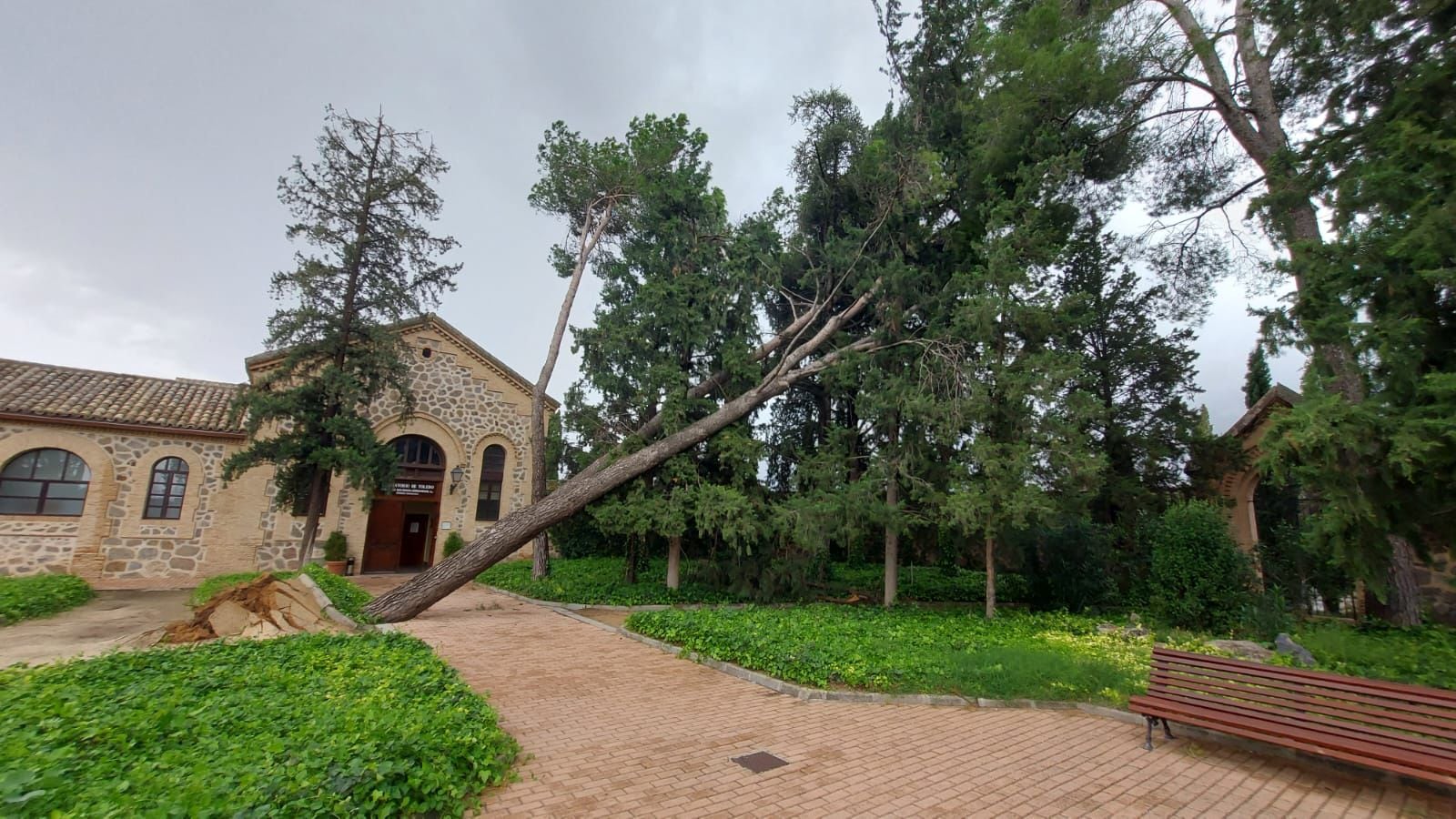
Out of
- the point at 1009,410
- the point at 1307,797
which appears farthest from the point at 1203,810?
the point at 1009,410

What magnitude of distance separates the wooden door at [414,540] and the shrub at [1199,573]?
20659 mm

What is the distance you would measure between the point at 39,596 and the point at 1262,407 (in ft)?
85.1

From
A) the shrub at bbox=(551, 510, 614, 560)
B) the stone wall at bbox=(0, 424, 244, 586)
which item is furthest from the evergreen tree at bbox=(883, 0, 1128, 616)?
the stone wall at bbox=(0, 424, 244, 586)

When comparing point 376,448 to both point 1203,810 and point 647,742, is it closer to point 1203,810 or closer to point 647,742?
point 647,742

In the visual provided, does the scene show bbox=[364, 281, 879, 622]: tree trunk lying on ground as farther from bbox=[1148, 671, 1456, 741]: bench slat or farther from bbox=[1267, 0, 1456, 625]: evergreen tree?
bbox=[1148, 671, 1456, 741]: bench slat

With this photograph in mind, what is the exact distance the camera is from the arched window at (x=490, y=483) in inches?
787

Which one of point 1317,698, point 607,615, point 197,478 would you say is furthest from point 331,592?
point 1317,698

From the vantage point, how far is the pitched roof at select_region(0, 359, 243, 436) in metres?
14.6

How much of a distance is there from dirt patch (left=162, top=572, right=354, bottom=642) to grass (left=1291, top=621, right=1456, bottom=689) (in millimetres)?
13114

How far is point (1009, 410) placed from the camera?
10.4 m

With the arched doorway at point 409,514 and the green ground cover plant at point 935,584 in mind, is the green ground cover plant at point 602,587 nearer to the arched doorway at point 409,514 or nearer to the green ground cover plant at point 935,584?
the green ground cover plant at point 935,584

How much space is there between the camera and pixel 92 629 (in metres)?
9.41

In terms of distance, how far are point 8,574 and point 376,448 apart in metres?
9.26

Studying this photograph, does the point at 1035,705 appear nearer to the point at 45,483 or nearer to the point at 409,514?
the point at 409,514
